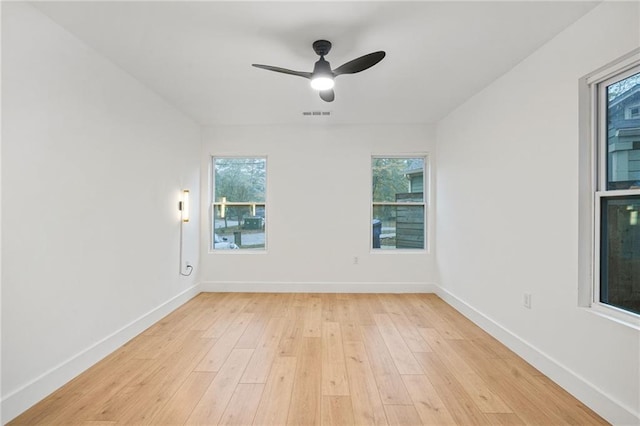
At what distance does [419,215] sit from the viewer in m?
4.83

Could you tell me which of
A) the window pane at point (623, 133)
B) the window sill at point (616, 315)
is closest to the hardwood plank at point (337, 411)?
the window sill at point (616, 315)

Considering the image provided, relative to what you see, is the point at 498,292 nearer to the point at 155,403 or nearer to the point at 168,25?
the point at 155,403

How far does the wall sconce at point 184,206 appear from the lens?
4004mm

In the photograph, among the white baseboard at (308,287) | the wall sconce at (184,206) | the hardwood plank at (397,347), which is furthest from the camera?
the white baseboard at (308,287)

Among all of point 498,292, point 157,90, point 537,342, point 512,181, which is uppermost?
point 157,90

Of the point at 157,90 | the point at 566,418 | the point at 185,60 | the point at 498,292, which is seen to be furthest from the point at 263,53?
the point at 566,418

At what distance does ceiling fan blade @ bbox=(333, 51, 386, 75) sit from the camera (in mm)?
2124

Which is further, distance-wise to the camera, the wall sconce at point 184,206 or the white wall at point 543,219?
the wall sconce at point 184,206

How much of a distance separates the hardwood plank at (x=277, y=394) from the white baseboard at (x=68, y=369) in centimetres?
144

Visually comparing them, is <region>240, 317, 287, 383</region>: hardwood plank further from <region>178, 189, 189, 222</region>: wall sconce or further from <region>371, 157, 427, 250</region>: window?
<region>371, 157, 427, 250</region>: window

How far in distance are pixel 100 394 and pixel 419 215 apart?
427cm

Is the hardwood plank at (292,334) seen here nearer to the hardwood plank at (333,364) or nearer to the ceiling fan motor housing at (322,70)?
the hardwood plank at (333,364)

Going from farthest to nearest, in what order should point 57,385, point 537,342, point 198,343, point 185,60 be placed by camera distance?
point 198,343
point 185,60
point 537,342
point 57,385

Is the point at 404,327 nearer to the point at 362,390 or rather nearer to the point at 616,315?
the point at 362,390
